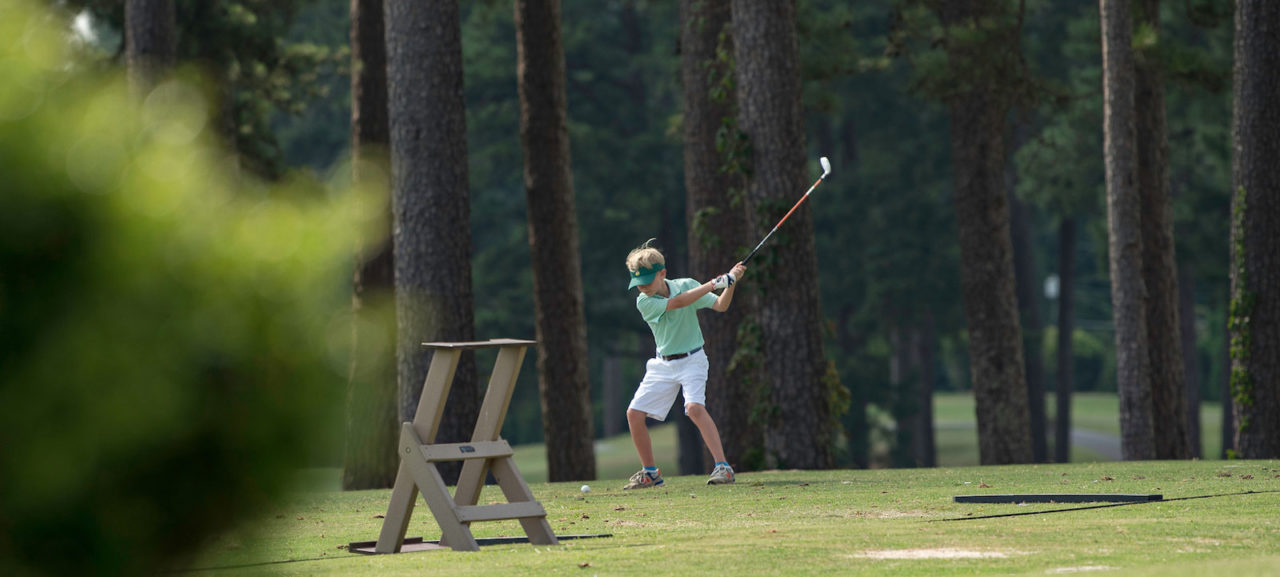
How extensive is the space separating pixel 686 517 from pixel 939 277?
33587mm

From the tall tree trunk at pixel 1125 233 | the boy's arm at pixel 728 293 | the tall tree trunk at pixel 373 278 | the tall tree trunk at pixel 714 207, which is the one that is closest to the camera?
the boy's arm at pixel 728 293

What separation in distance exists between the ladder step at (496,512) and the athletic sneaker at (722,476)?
16.5 feet

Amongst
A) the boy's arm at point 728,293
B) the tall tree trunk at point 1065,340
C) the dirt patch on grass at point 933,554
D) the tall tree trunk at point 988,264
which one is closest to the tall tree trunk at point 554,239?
the tall tree trunk at point 988,264

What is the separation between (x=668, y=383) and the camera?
12203 millimetres

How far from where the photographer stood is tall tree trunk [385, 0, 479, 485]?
16.5 meters

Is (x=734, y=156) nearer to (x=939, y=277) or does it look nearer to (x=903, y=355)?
(x=939, y=277)

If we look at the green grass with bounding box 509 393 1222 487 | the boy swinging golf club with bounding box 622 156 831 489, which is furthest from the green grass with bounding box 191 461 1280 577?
the green grass with bounding box 509 393 1222 487

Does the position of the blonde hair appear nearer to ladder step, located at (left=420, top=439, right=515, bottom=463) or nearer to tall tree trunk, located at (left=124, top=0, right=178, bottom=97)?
ladder step, located at (left=420, top=439, right=515, bottom=463)

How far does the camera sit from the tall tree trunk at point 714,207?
22250 mm

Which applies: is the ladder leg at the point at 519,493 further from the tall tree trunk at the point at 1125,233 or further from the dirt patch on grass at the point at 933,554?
the tall tree trunk at the point at 1125,233

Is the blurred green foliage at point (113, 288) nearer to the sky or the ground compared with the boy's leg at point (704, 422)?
nearer to the sky

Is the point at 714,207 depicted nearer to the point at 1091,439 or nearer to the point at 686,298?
the point at 686,298

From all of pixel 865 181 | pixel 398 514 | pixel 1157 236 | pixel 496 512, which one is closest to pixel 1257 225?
pixel 1157 236

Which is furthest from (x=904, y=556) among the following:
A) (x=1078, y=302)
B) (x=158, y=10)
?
(x=1078, y=302)
